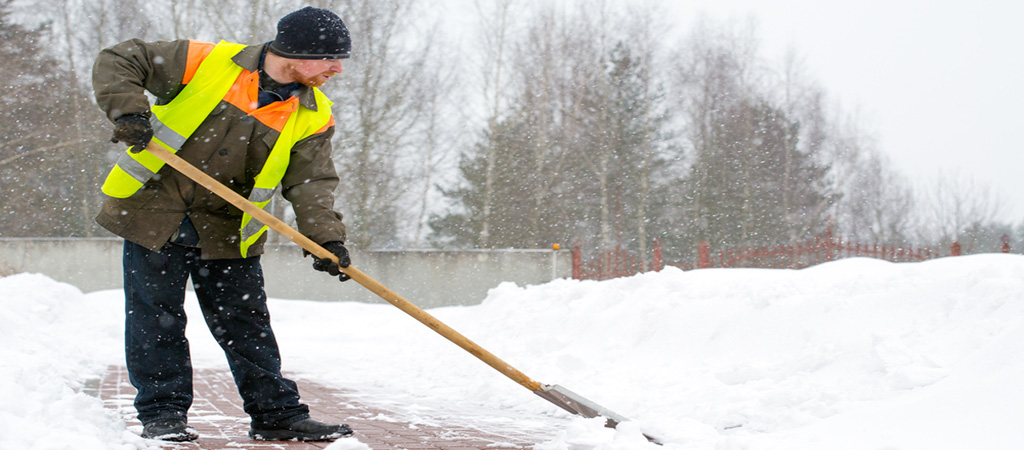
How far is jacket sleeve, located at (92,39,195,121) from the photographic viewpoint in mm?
2508

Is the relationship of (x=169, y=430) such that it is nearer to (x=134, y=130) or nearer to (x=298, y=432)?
(x=298, y=432)

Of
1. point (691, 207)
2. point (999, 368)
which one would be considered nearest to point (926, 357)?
point (999, 368)

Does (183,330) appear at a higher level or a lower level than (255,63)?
lower

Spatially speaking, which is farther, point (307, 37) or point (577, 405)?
point (577, 405)

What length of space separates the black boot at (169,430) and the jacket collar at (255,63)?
119 centimetres

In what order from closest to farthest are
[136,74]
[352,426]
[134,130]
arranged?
[134,130] → [136,74] → [352,426]

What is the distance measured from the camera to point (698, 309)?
518 cm

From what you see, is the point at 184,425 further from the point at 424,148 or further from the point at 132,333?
the point at 424,148

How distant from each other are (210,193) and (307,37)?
2.13ft

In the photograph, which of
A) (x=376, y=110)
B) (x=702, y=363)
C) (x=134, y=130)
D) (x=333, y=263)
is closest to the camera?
(x=134, y=130)

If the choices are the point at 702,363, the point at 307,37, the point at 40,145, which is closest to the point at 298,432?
the point at 307,37

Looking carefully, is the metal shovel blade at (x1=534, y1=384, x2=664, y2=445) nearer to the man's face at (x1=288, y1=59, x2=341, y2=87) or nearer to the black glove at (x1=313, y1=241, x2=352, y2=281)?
the black glove at (x1=313, y1=241, x2=352, y2=281)

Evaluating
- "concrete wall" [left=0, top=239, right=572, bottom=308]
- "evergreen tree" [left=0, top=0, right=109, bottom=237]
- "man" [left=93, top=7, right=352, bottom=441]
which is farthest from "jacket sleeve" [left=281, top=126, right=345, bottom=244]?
"evergreen tree" [left=0, top=0, right=109, bottom=237]

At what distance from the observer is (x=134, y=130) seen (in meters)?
2.47
